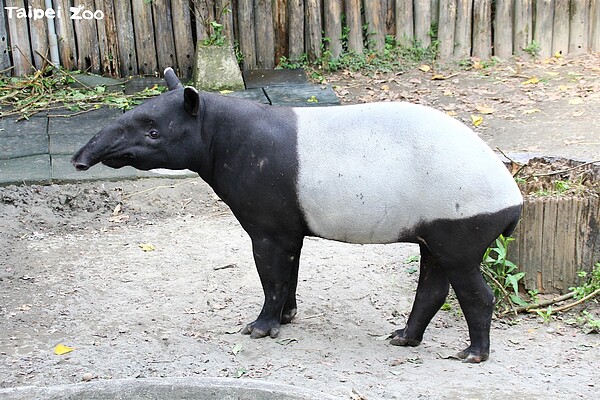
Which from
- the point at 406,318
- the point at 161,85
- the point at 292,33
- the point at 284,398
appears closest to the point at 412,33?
the point at 292,33

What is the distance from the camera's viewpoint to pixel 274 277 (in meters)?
4.64

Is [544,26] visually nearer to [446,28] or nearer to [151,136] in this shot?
[446,28]

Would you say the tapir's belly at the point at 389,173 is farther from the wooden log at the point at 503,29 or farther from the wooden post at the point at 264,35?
the wooden log at the point at 503,29

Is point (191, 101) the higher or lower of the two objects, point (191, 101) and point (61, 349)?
the higher

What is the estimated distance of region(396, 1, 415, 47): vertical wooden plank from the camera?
10469 mm

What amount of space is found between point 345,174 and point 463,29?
685cm

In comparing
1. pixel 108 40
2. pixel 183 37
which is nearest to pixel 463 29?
pixel 183 37

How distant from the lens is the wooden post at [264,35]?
1015 centimetres

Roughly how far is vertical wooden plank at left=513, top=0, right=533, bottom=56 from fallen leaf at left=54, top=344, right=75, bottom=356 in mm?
7621

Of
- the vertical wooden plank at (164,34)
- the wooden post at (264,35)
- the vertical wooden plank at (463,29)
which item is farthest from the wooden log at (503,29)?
the vertical wooden plank at (164,34)

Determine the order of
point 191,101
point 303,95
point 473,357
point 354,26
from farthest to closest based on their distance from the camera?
point 354,26 < point 303,95 < point 473,357 < point 191,101

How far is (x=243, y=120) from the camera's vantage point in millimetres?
4477

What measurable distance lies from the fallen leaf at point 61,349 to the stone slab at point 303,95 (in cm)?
463

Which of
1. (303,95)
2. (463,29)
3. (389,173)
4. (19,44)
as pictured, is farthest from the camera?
(463,29)
